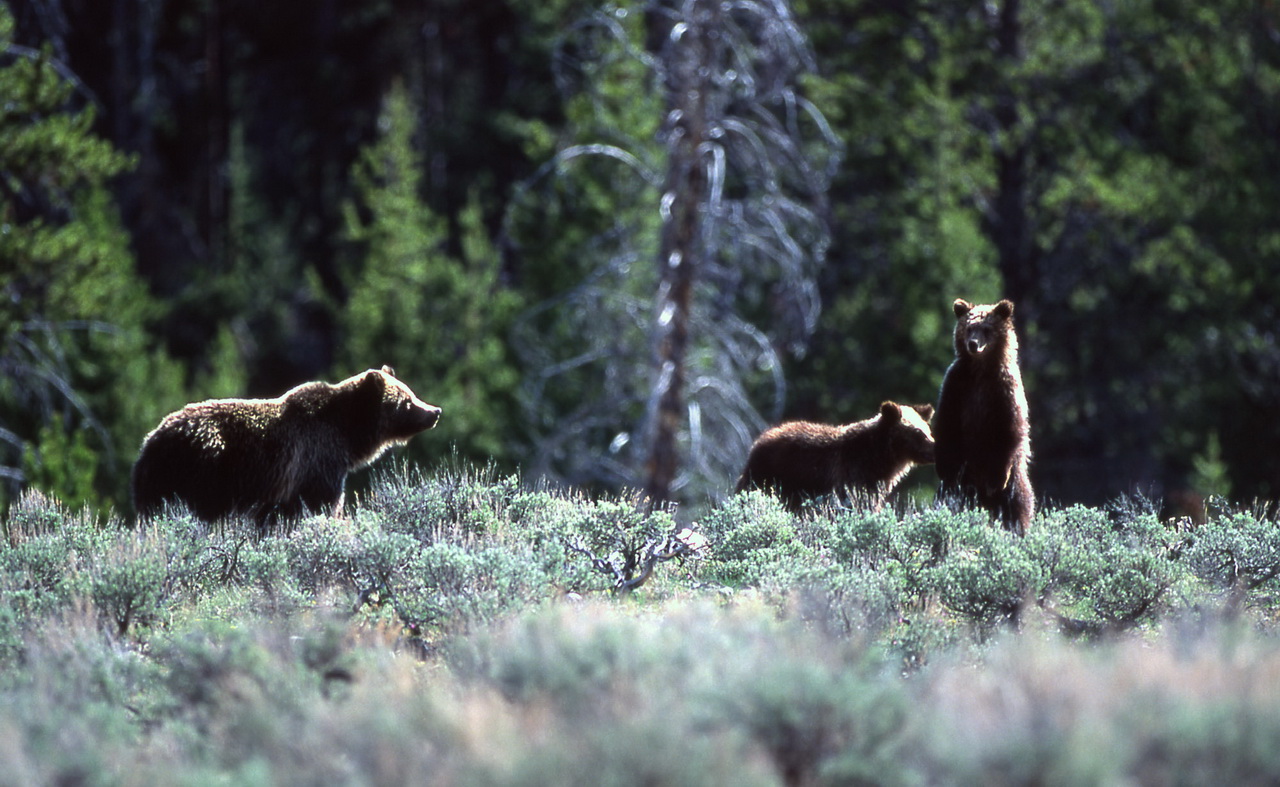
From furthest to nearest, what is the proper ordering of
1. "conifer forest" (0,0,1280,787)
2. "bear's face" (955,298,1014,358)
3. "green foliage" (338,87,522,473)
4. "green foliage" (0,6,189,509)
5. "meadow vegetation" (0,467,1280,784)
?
1. "green foliage" (338,87,522,473)
2. "green foliage" (0,6,189,509)
3. "bear's face" (955,298,1014,358)
4. "conifer forest" (0,0,1280,787)
5. "meadow vegetation" (0,467,1280,784)

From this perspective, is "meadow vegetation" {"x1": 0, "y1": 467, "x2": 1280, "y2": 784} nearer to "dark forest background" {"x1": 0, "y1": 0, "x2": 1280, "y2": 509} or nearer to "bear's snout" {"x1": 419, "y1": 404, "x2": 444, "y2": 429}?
"bear's snout" {"x1": 419, "y1": 404, "x2": 444, "y2": 429}

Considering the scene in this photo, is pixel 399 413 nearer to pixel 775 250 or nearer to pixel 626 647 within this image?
pixel 626 647

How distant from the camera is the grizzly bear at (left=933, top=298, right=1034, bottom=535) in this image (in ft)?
29.6

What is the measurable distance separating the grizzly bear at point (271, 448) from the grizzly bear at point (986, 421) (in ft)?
12.3

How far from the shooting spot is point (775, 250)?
18344 mm

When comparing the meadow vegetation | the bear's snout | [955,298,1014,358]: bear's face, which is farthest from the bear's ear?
[955,298,1014,358]: bear's face

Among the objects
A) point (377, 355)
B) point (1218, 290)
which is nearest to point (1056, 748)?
point (1218, 290)

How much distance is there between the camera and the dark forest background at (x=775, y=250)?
59.1 ft

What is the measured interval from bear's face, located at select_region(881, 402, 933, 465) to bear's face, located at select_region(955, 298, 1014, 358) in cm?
96

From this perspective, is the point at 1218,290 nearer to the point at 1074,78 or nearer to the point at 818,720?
the point at 1074,78

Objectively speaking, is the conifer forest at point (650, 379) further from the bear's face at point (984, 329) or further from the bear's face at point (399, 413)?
the bear's face at point (984, 329)

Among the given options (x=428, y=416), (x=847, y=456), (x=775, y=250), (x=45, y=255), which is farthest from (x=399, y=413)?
(x=45, y=255)

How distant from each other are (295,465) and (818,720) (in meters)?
5.62

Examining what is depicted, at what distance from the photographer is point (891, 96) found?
27312mm
